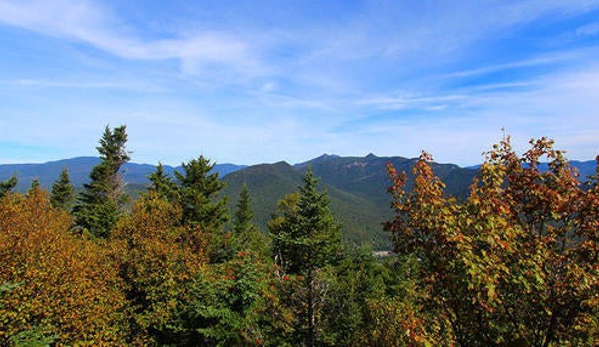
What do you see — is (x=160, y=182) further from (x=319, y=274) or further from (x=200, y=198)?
(x=319, y=274)

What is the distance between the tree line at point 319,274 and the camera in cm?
569

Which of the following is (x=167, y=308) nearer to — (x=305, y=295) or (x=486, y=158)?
(x=305, y=295)

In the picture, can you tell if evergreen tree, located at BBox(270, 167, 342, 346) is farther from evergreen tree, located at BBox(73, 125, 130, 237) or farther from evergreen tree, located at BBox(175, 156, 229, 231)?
evergreen tree, located at BBox(73, 125, 130, 237)

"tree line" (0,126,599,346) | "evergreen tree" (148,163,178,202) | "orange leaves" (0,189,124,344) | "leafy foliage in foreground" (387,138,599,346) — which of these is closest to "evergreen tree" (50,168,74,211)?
"tree line" (0,126,599,346)

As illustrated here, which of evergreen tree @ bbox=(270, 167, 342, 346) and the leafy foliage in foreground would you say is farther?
evergreen tree @ bbox=(270, 167, 342, 346)

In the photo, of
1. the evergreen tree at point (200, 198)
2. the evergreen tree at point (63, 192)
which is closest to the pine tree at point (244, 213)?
the evergreen tree at point (200, 198)

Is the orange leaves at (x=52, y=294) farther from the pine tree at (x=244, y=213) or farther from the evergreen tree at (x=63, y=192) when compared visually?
the evergreen tree at (x=63, y=192)

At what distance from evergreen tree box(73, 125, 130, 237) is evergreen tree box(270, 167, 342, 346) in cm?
1878

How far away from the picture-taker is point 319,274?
19797 mm

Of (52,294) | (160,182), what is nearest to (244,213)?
(160,182)

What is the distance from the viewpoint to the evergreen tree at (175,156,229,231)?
110 ft

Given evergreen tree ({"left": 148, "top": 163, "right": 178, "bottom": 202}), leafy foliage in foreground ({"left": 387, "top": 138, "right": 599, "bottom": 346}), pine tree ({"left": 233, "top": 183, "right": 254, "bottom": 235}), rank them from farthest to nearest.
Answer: pine tree ({"left": 233, "top": 183, "right": 254, "bottom": 235}) → evergreen tree ({"left": 148, "top": 163, "right": 178, "bottom": 202}) → leafy foliage in foreground ({"left": 387, "top": 138, "right": 599, "bottom": 346})

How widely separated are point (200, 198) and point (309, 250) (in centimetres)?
1449

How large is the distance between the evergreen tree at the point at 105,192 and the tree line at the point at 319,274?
0.81 ft
